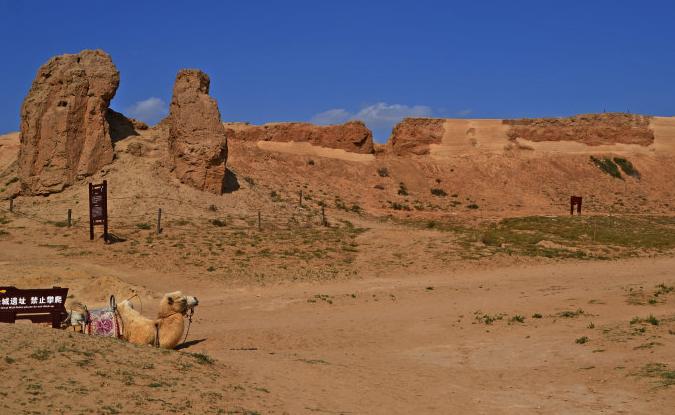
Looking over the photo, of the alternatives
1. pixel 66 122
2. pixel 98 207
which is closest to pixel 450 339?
pixel 98 207

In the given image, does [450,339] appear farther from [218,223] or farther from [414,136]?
[414,136]

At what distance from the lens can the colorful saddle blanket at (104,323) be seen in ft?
37.7

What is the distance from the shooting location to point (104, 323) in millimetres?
11578

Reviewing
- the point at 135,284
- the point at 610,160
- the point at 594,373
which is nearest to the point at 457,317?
the point at 594,373

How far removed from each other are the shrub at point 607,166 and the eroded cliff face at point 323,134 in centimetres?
1854

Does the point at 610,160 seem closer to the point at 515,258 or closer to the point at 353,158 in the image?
the point at 353,158

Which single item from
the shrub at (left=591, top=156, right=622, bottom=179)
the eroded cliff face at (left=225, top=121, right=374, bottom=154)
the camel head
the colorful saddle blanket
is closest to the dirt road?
the camel head

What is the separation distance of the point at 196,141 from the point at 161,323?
20.3m

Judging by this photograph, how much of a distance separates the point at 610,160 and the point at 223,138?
122 feet

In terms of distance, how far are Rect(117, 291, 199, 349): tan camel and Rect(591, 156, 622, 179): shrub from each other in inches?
1956

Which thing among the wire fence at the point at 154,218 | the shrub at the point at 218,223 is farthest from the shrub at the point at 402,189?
the shrub at the point at 218,223

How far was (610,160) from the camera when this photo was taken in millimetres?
57531

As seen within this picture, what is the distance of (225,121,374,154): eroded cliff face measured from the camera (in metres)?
53.0

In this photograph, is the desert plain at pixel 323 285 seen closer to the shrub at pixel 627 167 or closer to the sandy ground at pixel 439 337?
the sandy ground at pixel 439 337
